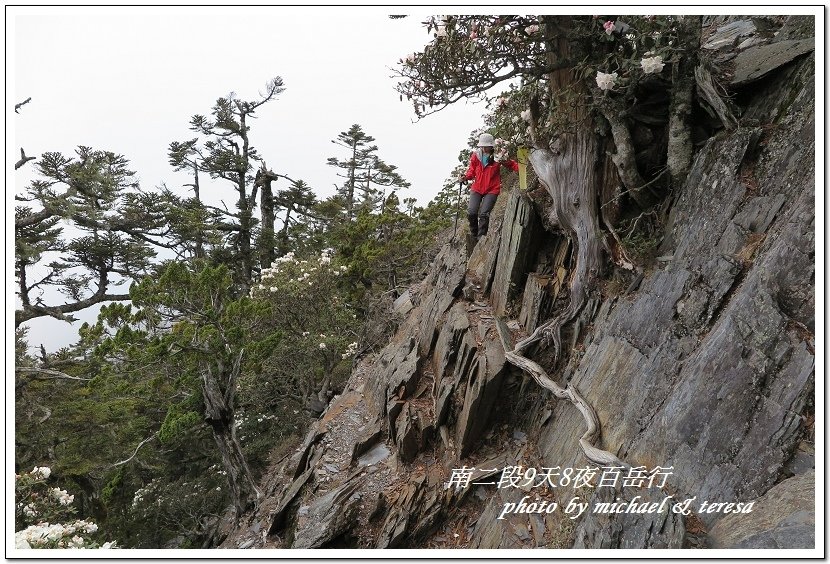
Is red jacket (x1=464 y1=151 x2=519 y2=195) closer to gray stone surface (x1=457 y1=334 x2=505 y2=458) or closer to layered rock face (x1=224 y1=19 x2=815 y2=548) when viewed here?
layered rock face (x1=224 y1=19 x2=815 y2=548)

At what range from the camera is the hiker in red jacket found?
6242mm

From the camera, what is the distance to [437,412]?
598cm

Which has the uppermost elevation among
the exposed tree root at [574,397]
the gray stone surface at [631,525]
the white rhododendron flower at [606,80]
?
the white rhododendron flower at [606,80]

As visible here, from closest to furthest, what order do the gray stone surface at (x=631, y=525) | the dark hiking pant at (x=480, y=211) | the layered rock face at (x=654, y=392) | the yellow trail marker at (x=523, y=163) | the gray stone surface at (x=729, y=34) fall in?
the layered rock face at (x=654, y=392) → the gray stone surface at (x=631, y=525) → the gray stone surface at (x=729, y=34) → the yellow trail marker at (x=523, y=163) → the dark hiking pant at (x=480, y=211)

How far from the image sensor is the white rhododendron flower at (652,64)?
3.66m

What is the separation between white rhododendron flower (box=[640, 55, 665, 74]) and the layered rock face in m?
0.95

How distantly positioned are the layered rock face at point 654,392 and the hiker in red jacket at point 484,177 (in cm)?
54

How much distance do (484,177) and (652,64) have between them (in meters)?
3.13

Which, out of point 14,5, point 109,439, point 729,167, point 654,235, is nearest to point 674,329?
point 654,235

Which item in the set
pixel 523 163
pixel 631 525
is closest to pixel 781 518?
pixel 631 525

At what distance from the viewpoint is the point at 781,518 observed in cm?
274

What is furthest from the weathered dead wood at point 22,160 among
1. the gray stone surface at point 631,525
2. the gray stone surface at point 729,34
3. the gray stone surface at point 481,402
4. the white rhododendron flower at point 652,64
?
the gray stone surface at point 729,34

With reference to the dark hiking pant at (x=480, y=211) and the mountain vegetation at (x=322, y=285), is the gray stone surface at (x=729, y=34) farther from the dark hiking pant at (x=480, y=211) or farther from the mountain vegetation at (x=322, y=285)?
the dark hiking pant at (x=480, y=211)

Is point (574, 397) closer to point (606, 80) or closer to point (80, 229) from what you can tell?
point (606, 80)
